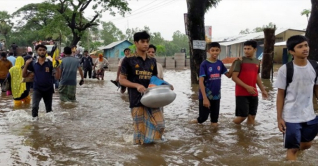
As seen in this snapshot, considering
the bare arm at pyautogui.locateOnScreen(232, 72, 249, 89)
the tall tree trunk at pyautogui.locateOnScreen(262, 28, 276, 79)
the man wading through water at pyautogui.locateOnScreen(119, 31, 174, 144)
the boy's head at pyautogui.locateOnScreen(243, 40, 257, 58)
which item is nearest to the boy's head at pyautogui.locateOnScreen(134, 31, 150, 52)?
the man wading through water at pyautogui.locateOnScreen(119, 31, 174, 144)

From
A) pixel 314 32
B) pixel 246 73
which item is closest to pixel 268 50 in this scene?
pixel 314 32

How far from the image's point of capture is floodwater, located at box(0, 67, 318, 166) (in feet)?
14.4

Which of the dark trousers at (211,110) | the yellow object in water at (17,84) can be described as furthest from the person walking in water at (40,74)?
the dark trousers at (211,110)

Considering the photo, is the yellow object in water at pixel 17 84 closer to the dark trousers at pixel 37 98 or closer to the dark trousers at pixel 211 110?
the dark trousers at pixel 37 98

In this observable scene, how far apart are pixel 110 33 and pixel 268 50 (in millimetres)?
62686

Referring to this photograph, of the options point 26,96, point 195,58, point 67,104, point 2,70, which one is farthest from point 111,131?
point 2,70

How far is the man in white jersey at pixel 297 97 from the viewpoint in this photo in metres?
3.72

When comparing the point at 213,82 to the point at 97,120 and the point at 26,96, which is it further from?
the point at 26,96

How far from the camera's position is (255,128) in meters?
6.24

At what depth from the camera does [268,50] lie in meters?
14.9

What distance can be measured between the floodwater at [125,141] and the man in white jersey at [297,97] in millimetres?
525

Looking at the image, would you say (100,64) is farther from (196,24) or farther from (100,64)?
(196,24)

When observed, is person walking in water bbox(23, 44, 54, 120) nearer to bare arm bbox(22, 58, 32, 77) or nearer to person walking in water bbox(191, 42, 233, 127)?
bare arm bbox(22, 58, 32, 77)

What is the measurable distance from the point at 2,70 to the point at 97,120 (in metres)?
6.04
